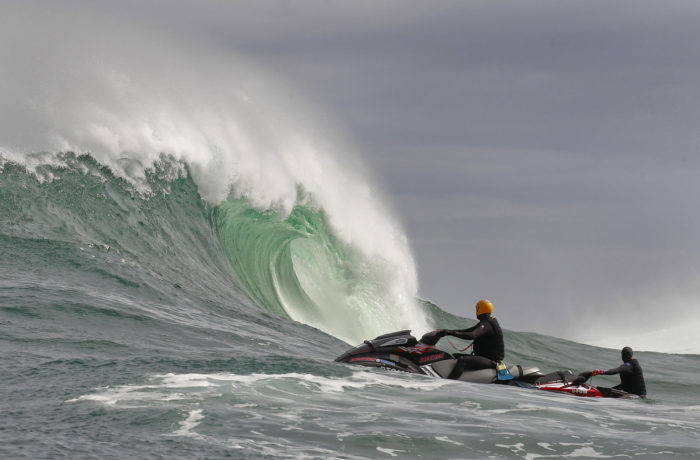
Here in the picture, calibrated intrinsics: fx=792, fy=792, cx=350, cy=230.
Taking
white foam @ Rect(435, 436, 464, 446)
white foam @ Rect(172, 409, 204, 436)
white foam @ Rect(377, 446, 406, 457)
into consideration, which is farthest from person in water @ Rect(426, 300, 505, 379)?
white foam @ Rect(172, 409, 204, 436)

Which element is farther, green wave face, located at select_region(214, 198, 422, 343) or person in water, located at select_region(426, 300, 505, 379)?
green wave face, located at select_region(214, 198, 422, 343)

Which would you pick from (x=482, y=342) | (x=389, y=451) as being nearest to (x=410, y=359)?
(x=482, y=342)

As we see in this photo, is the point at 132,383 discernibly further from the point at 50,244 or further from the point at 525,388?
the point at 50,244

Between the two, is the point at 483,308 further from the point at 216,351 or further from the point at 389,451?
the point at 389,451

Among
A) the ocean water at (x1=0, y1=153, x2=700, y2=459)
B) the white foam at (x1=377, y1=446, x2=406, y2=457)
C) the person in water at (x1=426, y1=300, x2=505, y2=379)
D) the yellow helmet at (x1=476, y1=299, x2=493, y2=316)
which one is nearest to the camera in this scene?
the white foam at (x1=377, y1=446, x2=406, y2=457)

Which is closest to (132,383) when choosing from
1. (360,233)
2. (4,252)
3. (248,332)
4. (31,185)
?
(248,332)

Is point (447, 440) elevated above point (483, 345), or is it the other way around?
point (483, 345)

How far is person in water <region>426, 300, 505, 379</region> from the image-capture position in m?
12.3

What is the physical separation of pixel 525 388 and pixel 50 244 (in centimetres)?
966

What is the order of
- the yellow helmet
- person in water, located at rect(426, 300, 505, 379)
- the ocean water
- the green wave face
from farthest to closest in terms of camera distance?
the green wave face, the yellow helmet, person in water, located at rect(426, 300, 505, 379), the ocean water

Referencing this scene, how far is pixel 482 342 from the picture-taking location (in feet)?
41.4

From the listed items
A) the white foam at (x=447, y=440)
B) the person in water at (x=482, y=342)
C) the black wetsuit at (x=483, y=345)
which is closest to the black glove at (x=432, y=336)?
the person in water at (x=482, y=342)

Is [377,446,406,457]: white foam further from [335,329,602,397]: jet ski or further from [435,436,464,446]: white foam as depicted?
[335,329,602,397]: jet ski

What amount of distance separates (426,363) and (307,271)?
12437 mm
